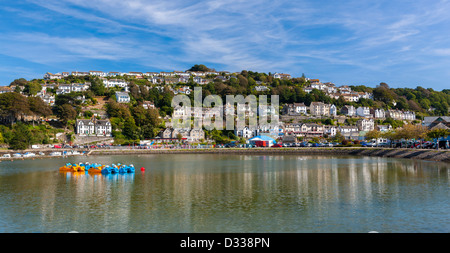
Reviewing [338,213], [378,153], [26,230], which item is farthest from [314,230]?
[378,153]

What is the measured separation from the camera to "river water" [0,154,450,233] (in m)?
13.6

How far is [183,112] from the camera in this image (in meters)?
98.6

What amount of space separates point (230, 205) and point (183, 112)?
3242 inches

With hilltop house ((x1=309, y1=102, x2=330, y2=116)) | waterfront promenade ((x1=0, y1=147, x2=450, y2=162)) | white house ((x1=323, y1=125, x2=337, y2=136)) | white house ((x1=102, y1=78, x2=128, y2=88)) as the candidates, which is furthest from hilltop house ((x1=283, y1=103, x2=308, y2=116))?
white house ((x1=102, y1=78, x2=128, y2=88))

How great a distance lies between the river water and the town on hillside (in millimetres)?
34224

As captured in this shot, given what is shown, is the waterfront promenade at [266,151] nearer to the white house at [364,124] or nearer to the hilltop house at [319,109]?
the white house at [364,124]

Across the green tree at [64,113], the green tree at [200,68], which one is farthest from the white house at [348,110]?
the green tree at [64,113]

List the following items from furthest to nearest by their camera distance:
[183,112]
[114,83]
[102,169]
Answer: [114,83]
[183,112]
[102,169]

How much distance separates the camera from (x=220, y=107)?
346 ft

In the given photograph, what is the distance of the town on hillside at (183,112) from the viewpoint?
70.1 meters

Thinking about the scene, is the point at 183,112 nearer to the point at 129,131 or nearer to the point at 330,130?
the point at 129,131

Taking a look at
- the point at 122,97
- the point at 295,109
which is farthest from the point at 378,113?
the point at 122,97

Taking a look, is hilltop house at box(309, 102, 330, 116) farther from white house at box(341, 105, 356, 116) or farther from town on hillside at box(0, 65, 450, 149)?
white house at box(341, 105, 356, 116)

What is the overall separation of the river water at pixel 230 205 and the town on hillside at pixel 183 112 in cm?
3422
